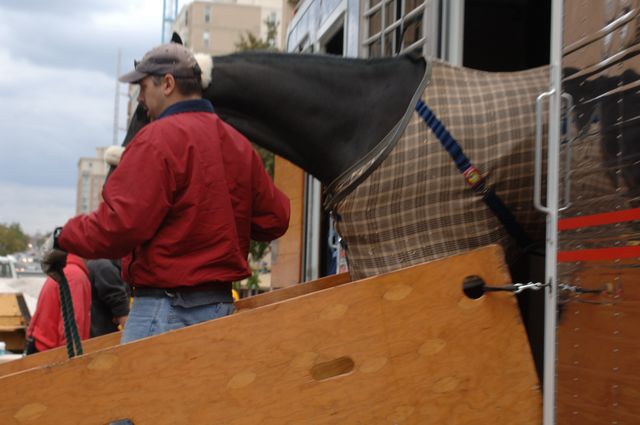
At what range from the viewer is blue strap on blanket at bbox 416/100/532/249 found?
10.6 ft

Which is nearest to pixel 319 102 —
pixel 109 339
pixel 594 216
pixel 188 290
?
pixel 188 290

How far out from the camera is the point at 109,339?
379cm

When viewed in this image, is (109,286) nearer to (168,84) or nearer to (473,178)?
(168,84)

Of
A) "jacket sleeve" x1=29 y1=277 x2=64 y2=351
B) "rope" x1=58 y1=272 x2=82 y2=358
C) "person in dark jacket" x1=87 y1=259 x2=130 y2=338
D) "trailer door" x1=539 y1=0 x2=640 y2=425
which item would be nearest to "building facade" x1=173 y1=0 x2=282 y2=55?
"person in dark jacket" x1=87 y1=259 x2=130 y2=338

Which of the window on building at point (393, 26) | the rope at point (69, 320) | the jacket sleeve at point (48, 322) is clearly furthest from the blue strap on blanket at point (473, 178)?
the jacket sleeve at point (48, 322)

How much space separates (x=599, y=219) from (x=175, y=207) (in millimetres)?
1400

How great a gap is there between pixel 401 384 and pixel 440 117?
1101mm

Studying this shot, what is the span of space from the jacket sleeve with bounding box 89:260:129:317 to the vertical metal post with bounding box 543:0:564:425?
4326mm

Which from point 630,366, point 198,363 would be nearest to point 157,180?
point 198,363

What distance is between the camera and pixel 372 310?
2668 mm

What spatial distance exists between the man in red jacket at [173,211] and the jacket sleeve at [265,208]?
0.21ft

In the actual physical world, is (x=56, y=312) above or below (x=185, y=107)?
below

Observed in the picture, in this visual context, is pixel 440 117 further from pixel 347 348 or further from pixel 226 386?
pixel 226 386

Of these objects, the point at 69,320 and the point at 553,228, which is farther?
the point at 69,320
